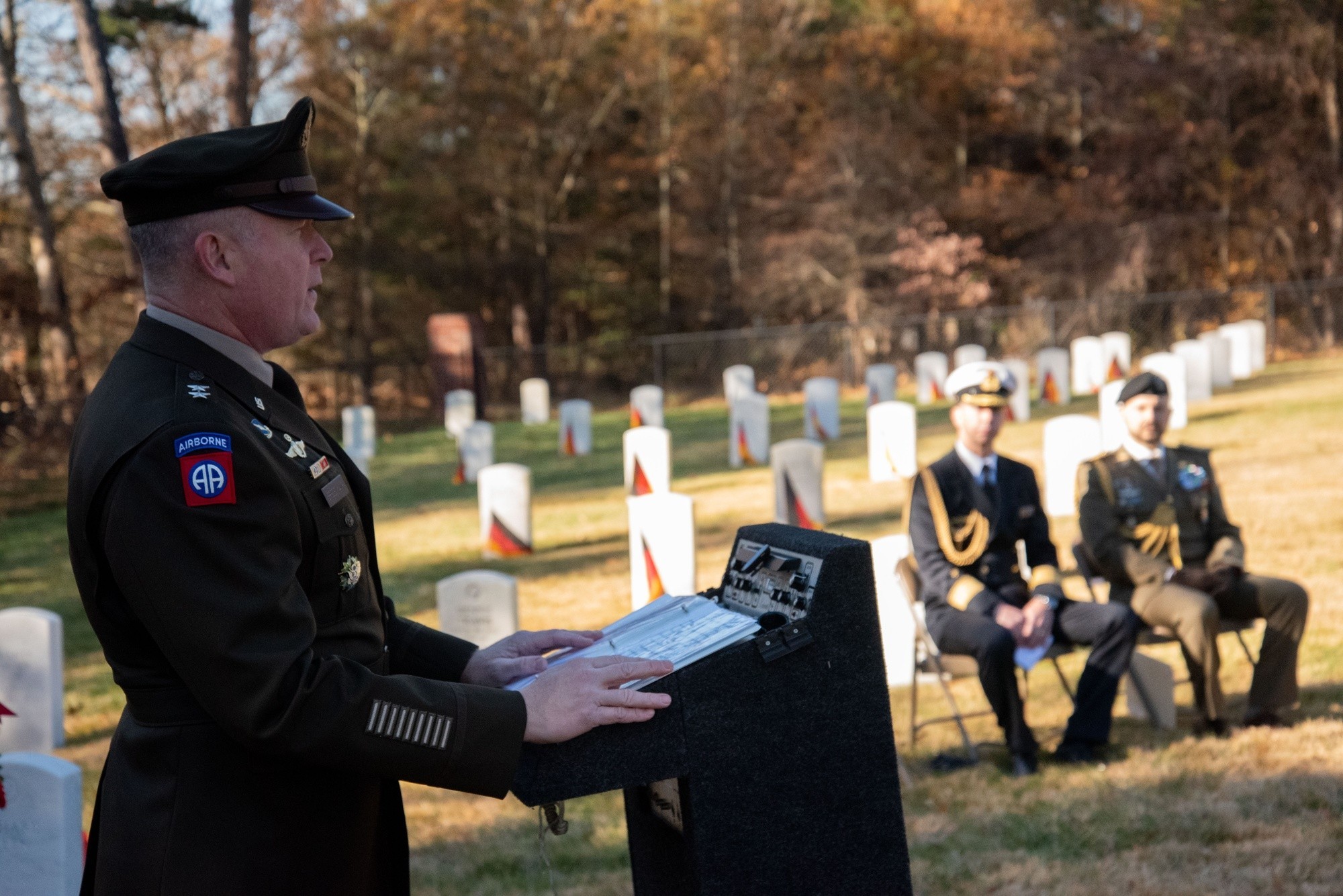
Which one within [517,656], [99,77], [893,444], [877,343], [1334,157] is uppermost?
[99,77]

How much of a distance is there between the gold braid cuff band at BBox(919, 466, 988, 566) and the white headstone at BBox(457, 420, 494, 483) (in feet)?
37.3

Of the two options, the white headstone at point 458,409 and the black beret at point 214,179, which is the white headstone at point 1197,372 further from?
the black beret at point 214,179

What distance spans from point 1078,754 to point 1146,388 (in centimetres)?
174

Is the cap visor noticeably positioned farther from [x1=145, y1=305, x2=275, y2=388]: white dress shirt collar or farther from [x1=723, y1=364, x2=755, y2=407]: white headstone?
[x1=723, y1=364, x2=755, y2=407]: white headstone

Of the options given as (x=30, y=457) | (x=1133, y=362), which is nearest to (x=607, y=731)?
(x=30, y=457)

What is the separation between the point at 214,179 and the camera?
6.04 ft

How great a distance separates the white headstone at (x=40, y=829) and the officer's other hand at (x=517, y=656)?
1.47 meters

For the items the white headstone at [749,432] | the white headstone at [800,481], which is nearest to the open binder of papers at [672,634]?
the white headstone at [800,481]

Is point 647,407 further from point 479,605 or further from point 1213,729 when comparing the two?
point 1213,729

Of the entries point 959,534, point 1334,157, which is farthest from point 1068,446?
point 1334,157

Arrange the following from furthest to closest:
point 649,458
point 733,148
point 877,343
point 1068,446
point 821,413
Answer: point 733,148 < point 877,343 < point 821,413 < point 649,458 < point 1068,446

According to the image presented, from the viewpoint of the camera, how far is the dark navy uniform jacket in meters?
5.53

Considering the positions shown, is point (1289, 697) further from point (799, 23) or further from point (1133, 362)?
point (799, 23)

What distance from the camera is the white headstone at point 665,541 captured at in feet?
26.5
